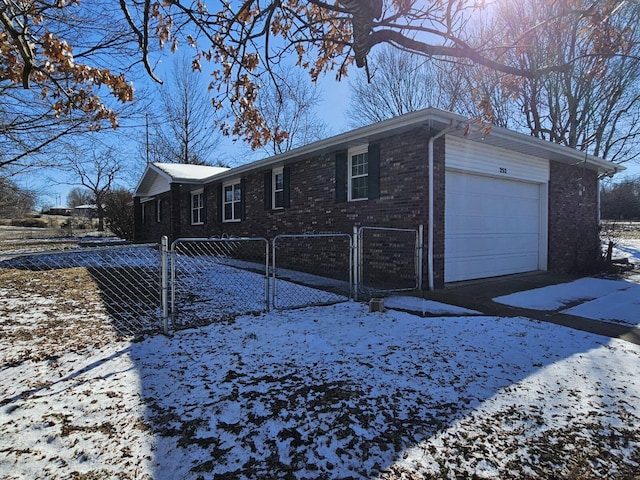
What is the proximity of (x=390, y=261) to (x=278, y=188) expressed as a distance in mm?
5133

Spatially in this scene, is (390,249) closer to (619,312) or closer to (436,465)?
(619,312)

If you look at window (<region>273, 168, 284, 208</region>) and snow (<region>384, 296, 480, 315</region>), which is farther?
Result: window (<region>273, 168, 284, 208</region>)

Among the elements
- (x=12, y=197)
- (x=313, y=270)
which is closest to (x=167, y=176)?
(x=12, y=197)

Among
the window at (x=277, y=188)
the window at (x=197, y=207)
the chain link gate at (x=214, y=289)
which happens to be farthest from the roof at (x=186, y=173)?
the chain link gate at (x=214, y=289)

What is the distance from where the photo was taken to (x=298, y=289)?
7.22 m

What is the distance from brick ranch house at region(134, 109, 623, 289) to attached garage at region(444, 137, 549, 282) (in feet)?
0.08

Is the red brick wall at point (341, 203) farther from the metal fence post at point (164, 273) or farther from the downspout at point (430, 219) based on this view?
the metal fence post at point (164, 273)

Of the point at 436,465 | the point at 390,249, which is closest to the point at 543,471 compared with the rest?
the point at 436,465

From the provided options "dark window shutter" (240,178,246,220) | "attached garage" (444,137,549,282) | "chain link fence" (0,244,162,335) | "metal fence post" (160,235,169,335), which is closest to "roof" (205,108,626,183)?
"attached garage" (444,137,549,282)

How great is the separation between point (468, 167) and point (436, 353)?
16.5ft

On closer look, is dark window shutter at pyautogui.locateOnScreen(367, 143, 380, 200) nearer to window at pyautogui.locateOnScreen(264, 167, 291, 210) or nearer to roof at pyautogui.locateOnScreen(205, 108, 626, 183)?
roof at pyautogui.locateOnScreen(205, 108, 626, 183)

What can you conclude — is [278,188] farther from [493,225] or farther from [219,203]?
[493,225]

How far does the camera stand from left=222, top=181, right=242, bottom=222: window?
13.5 metres

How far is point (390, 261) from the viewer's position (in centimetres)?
759
